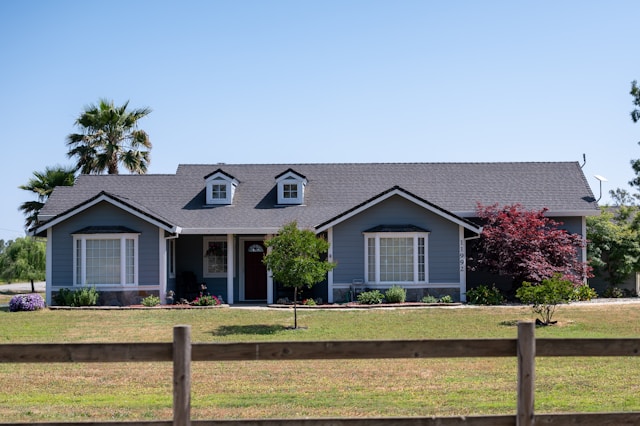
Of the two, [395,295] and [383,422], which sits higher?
[383,422]

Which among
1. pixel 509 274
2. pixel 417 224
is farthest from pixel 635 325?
pixel 417 224

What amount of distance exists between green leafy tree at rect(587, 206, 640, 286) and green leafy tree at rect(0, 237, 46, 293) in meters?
28.0

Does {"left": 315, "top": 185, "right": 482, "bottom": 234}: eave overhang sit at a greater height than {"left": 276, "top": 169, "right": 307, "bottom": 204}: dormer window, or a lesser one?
lesser

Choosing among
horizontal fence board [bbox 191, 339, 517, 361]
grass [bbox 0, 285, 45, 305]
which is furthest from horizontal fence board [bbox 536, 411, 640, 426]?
grass [bbox 0, 285, 45, 305]

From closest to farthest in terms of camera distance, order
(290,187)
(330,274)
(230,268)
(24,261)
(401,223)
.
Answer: (330,274) < (401,223) < (230,268) < (290,187) < (24,261)

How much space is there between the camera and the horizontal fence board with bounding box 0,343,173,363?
6383 millimetres

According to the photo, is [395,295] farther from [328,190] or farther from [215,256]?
[215,256]

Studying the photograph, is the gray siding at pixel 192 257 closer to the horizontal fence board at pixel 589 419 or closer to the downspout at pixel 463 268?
the downspout at pixel 463 268

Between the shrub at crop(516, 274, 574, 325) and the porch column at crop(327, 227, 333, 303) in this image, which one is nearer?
the shrub at crop(516, 274, 574, 325)

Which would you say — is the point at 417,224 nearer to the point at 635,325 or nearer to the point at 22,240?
the point at 635,325

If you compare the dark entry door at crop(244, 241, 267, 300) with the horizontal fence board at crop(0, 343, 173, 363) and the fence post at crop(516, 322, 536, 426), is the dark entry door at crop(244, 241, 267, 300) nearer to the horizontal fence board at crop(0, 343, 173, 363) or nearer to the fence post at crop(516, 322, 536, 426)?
the horizontal fence board at crop(0, 343, 173, 363)

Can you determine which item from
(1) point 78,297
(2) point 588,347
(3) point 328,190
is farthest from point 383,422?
(3) point 328,190

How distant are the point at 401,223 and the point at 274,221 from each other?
470 cm

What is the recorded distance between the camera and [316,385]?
11492 mm
